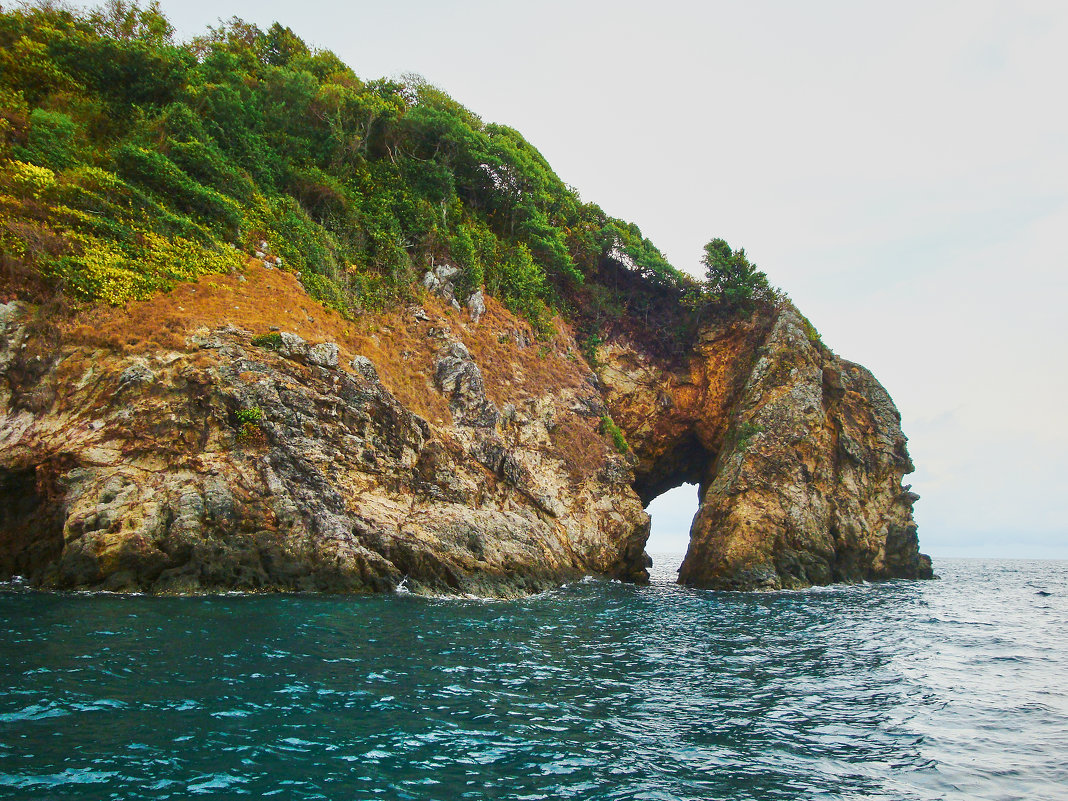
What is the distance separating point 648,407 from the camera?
1609 inches

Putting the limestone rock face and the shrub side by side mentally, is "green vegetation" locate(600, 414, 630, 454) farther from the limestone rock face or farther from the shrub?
the shrub

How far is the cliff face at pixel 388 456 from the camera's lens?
683 inches

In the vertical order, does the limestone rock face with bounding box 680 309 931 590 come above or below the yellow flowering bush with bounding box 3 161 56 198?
below

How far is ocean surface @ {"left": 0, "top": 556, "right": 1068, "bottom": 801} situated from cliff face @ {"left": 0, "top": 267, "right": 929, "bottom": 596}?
286 centimetres

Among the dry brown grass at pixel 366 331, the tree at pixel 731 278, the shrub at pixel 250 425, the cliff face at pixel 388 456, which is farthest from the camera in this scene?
the tree at pixel 731 278

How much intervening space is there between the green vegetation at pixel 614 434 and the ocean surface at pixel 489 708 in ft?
62.9

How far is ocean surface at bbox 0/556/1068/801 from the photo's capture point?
6.37 meters

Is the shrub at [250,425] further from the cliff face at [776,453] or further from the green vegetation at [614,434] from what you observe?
the cliff face at [776,453]

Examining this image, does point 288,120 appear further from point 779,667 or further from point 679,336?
point 779,667

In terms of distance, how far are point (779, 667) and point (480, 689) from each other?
7.30m

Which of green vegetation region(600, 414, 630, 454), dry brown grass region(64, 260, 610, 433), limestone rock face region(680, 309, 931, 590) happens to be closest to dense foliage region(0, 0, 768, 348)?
dry brown grass region(64, 260, 610, 433)

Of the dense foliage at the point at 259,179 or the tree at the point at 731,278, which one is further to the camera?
the tree at the point at 731,278

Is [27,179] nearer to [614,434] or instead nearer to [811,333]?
[614,434]

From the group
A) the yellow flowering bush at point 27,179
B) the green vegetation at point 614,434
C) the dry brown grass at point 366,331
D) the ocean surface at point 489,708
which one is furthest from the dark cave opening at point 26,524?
the green vegetation at point 614,434
